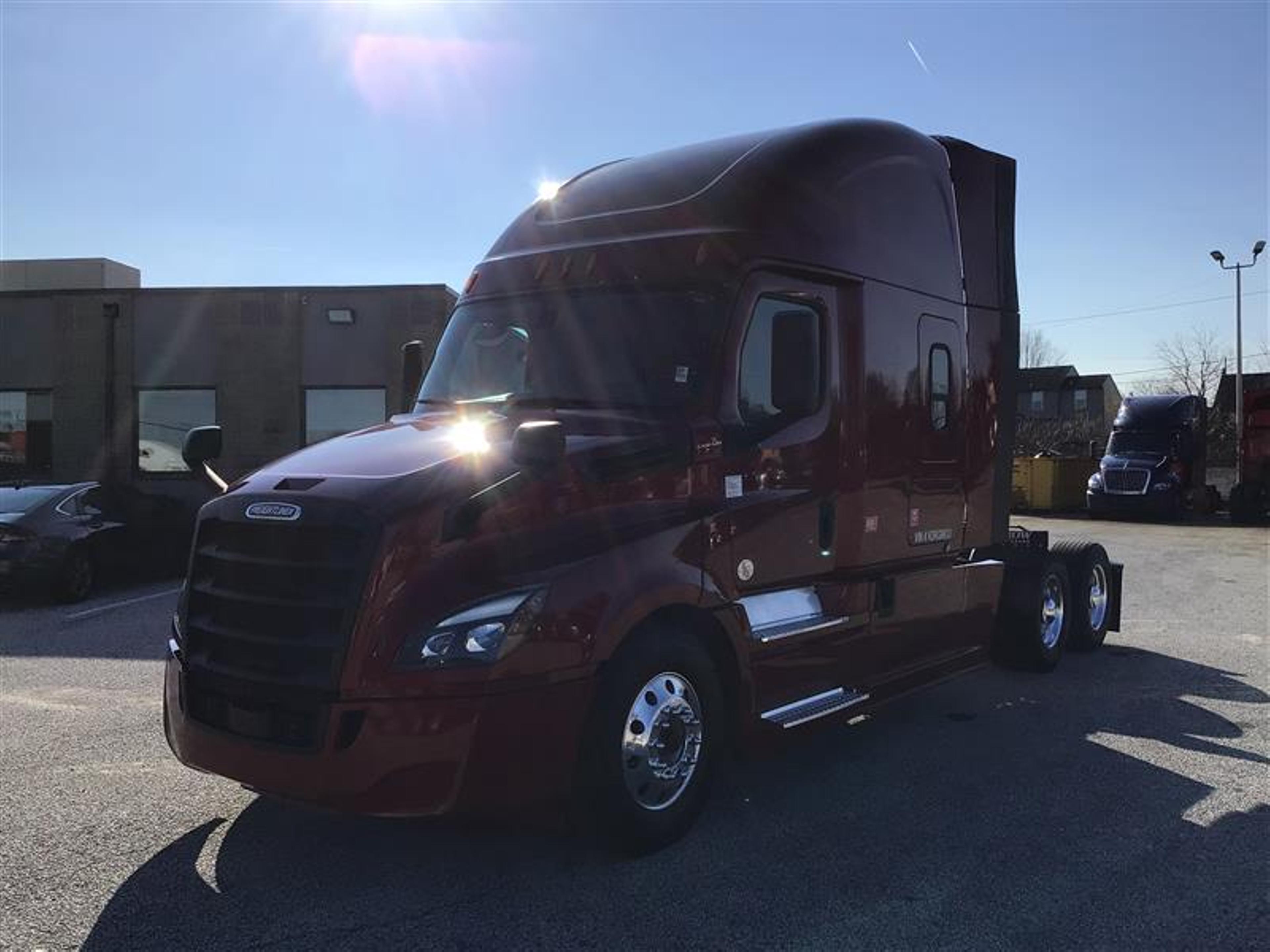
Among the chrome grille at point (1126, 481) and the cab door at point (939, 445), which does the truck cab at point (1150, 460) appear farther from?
the cab door at point (939, 445)

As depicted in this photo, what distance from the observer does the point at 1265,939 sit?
342cm

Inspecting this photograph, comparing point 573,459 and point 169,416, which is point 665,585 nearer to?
point 573,459

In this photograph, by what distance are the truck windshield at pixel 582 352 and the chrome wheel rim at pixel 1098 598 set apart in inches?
224

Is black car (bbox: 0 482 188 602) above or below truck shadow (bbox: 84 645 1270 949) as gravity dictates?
above

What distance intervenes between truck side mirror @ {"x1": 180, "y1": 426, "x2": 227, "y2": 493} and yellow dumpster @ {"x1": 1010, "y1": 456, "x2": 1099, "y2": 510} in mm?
27667

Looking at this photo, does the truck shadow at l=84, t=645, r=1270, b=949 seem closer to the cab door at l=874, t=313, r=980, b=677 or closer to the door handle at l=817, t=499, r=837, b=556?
the cab door at l=874, t=313, r=980, b=677

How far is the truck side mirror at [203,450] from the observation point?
486 cm

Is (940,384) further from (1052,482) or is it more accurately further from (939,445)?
(1052,482)

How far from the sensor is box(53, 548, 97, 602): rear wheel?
11188 millimetres

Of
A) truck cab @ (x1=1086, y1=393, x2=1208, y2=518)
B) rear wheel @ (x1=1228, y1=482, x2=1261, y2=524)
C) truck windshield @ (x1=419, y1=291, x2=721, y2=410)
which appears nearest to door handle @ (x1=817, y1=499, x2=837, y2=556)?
truck windshield @ (x1=419, y1=291, x2=721, y2=410)

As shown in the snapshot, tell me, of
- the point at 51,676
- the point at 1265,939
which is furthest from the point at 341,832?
the point at 51,676

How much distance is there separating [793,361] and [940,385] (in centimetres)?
190

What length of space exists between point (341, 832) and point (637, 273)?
2.90m

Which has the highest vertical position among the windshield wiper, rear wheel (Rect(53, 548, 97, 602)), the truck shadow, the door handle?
the windshield wiper
